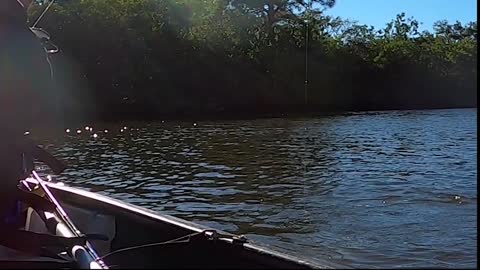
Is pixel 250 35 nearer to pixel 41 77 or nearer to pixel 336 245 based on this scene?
pixel 336 245

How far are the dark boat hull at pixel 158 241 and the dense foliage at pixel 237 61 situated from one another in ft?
110

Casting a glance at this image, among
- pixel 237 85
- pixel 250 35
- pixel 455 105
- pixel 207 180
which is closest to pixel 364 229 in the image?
pixel 207 180

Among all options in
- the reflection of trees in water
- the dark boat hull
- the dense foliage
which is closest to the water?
the reflection of trees in water

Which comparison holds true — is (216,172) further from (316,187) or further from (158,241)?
(158,241)

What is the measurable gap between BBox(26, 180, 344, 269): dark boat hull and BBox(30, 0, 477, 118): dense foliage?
3345 centimetres

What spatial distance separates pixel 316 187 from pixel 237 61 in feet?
122

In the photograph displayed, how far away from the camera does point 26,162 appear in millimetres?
4137

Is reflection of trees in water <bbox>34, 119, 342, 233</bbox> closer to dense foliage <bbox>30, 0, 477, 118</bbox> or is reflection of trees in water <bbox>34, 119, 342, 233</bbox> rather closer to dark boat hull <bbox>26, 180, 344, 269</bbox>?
dark boat hull <bbox>26, 180, 344, 269</bbox>

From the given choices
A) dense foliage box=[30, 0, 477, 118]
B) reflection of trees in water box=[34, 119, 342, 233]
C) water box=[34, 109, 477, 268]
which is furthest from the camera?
dense foliage box=[30, 0, 477, 118]

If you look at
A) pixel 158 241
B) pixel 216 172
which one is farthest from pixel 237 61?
pixel 158 241

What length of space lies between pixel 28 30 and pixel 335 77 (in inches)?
1999

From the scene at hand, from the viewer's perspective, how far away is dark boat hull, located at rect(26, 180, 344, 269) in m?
3.37

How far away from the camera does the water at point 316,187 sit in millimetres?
8445

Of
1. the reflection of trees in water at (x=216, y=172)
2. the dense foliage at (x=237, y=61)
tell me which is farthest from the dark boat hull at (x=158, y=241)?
the dense foliage at (x=237, y=61)
